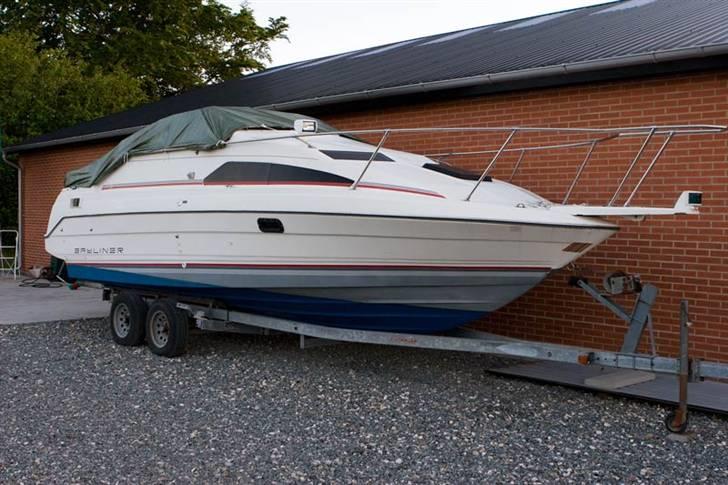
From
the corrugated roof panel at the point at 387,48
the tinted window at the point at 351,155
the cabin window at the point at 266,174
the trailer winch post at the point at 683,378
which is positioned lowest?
the trailer winch post at the point at 683,378

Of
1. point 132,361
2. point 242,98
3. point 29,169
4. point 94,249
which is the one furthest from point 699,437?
point 29,169

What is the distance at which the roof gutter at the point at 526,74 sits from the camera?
255 inches

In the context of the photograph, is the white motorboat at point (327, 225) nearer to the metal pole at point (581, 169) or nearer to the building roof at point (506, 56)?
the metal pole at point (581, 169)

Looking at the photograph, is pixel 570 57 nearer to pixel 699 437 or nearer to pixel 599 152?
pixel 599 152

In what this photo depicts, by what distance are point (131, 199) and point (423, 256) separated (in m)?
3.42

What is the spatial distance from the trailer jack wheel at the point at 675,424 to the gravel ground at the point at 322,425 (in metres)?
0.10

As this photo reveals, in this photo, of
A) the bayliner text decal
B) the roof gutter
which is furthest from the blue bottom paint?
the roof gutter

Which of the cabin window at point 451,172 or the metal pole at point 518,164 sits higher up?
the metal pole at point 518,164

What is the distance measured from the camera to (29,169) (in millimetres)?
17172

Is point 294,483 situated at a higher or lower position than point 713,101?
lower

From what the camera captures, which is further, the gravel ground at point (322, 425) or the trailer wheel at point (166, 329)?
the trailer wheel at point (166, 329)

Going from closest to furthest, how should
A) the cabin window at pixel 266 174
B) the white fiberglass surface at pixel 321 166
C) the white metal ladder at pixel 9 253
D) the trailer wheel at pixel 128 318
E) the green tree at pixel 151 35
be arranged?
the white fiberglass surface at pixel 321 166 < the cabin window at pixel 266 174 < the trailer wheel at pixel 128 318 < the white metal ladder at pixel 9 253 < the green tree at pixel 151 35

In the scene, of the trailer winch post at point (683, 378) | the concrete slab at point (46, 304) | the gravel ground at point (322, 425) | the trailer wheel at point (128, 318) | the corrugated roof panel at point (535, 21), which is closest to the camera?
the gravel ground at point (322, 425)

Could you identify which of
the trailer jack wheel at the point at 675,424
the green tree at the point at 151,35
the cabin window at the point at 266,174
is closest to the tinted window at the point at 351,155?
the cabin window at the point at 266,174
